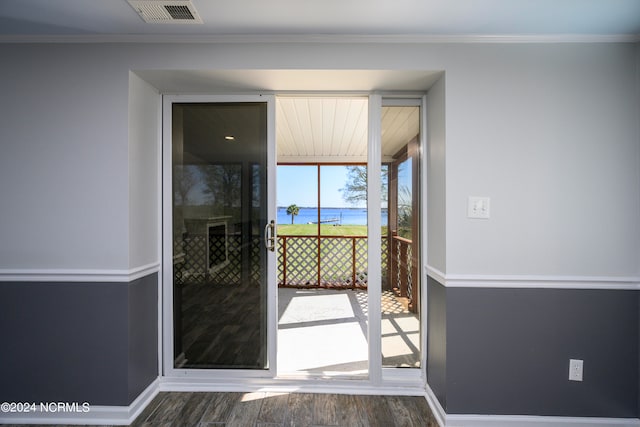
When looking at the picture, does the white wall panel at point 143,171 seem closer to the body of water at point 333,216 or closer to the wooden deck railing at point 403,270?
the wooden deck railing at point 403,270

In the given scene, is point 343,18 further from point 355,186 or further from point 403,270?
point 355,186

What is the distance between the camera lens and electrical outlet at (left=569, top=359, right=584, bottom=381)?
183cm

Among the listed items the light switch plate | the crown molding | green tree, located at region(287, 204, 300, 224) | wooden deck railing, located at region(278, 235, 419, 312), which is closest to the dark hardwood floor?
the light switch plate

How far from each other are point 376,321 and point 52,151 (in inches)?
A: 87.4

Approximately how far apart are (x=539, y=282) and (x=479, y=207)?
54 cm

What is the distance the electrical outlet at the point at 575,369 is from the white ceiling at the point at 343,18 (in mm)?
1814

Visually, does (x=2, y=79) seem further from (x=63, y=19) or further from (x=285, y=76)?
(x=285, y=76)

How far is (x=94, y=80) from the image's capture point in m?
1.89

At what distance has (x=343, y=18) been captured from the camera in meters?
1.70

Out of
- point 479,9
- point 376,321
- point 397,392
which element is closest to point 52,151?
point 376,321

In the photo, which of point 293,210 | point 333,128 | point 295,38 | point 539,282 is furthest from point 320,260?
point 295,38

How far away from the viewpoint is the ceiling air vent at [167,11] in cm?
156

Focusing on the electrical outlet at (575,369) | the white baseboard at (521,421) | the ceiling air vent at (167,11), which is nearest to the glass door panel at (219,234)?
the ceiling air vent at (167,11)

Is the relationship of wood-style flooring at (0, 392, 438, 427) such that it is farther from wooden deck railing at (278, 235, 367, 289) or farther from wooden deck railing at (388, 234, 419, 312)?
wooden deck railing at (278, 235, 367, 289)
